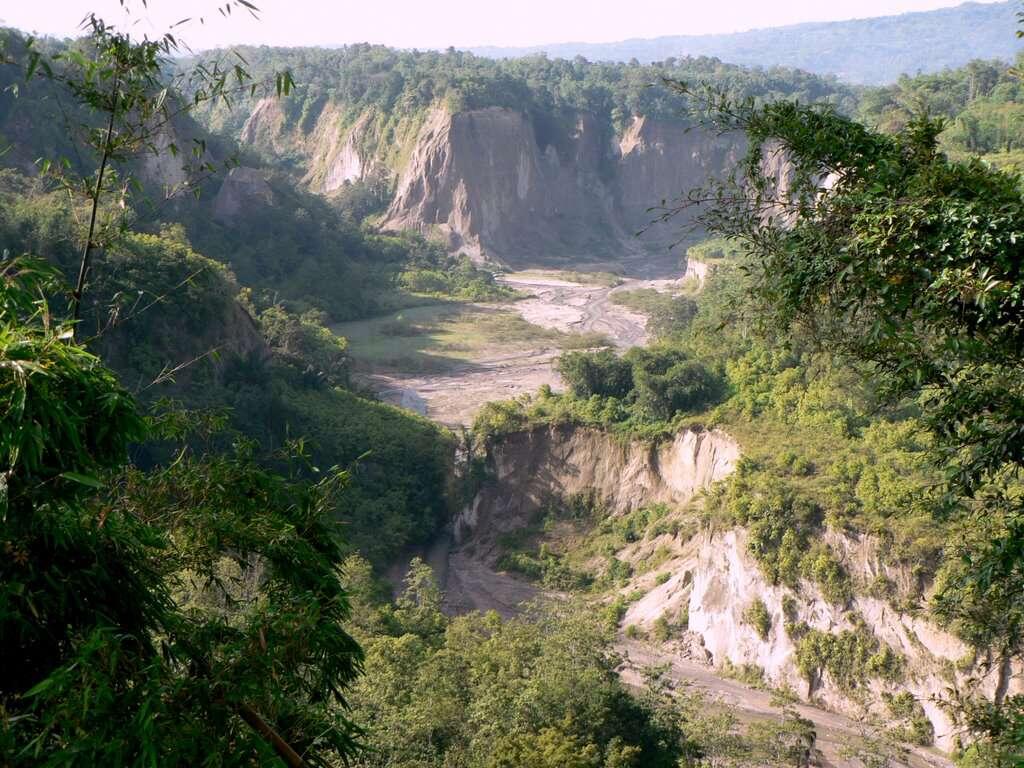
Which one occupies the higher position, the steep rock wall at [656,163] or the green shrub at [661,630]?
the steep rock wall at [656,163]

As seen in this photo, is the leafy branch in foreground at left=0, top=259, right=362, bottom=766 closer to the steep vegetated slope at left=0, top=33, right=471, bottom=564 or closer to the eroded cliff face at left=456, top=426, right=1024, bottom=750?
the eroded cliff face at left=456, top=426, right=1024, bottom=750

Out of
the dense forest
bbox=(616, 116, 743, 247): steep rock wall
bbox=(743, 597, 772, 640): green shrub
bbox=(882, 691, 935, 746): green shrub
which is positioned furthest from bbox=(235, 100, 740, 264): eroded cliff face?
bbox=(882, 691, 935, 746): green shrub

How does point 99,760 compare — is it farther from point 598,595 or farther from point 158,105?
point 598,595

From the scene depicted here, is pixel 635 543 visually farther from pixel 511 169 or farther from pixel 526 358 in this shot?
Answer: pixel 511 169

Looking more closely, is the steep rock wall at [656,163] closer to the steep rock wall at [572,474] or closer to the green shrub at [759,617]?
the steep rock wall at [572,474]

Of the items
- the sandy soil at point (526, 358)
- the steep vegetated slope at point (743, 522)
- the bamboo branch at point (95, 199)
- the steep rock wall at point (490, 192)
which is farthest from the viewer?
the steep rock wall at point (490, 192)

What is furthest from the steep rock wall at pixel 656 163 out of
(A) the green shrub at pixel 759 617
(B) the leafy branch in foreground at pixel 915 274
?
(B) the leafy branch in foreground at pixel 915 274

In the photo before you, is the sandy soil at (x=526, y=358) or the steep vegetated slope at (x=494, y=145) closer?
the sandy soil at (x=526, y=358)
